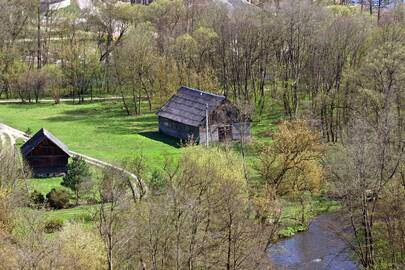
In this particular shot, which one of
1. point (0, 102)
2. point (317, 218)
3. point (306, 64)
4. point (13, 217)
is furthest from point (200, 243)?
point (0, 102)

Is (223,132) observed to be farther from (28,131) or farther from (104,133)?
(28,131)

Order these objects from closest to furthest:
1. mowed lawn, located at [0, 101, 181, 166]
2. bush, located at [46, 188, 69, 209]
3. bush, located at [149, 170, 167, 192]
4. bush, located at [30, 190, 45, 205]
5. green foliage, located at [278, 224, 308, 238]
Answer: bush, located at [149, 170, 167, 192], green foliage, located at [278, 224, 308, 238], bush, located at [30, 190, 45, 205], bush, located at [46, 188, 69, 209], mowed lawn, located at [0, 101, 181, 166]

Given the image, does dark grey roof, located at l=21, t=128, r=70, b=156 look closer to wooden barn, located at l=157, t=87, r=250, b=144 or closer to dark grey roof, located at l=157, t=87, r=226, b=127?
wooden barn, located at l=157, t=87, r=250, b=144

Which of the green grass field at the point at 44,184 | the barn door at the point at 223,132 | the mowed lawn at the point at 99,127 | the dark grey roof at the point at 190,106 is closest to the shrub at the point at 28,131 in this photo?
the mowed lawn at the point at 99,127

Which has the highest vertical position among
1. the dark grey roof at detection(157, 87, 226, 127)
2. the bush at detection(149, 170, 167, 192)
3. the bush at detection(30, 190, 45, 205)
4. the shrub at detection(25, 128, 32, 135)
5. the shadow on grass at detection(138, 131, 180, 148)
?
the dark grey roof at detection(157, 87, 226, 127)

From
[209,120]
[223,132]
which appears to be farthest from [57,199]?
[223,132]

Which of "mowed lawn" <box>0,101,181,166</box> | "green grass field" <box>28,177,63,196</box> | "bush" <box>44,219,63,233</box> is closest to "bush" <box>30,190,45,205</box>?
"green grass field" <box>28,177,63,196</box>

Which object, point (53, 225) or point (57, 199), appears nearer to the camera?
point (53, 225)

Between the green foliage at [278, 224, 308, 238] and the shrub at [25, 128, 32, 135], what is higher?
the shrub at [25, 128, 32, 135]
